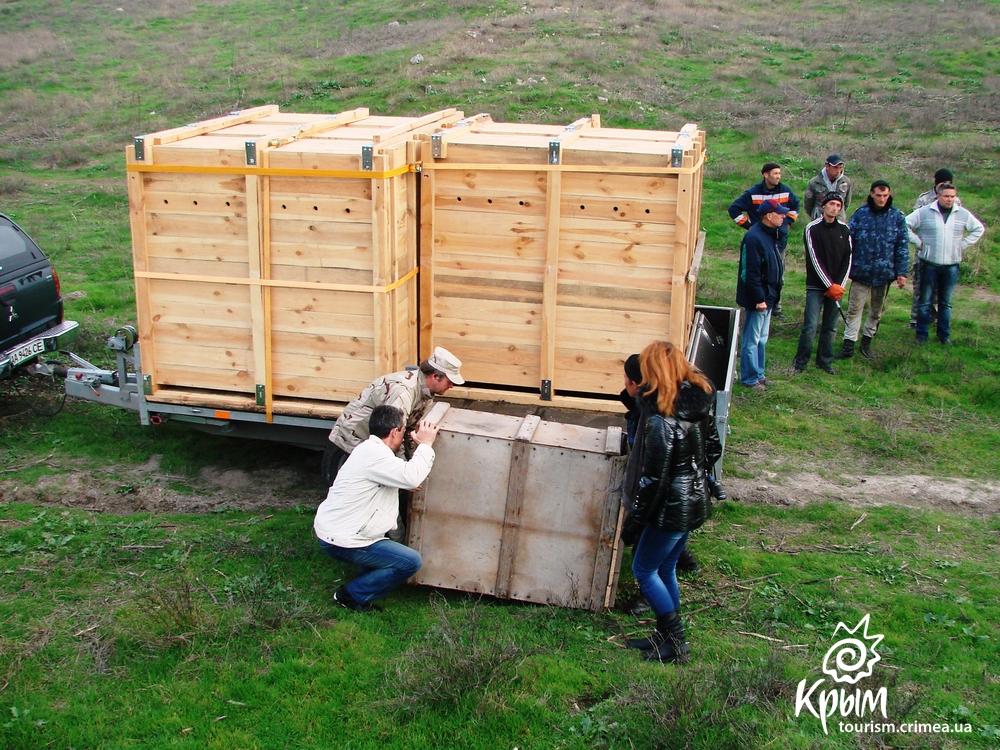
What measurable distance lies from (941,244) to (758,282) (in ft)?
8.88

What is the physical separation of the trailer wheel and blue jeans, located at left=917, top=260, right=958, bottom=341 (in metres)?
8.10

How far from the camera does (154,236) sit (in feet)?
25.1

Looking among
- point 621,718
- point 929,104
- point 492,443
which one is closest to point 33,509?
point 492,443

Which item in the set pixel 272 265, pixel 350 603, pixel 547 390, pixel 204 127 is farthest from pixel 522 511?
pixel 204 127

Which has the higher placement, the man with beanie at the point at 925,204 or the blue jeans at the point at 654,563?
the man with beanie at the point at 925,204

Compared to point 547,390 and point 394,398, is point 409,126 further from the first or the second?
point 394,398

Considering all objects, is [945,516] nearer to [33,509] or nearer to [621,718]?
[621,718]

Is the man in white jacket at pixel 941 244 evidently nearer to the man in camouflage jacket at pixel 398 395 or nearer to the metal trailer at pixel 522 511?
the metal trailer at pixel 522 511

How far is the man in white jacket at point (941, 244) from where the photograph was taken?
11375 millimetres

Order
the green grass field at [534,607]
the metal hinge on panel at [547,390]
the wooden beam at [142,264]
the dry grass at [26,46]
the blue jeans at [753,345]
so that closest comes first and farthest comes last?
the green grass field at [534,607], the wooden beam at [142,264], the metal hinge on panel at [547,390], the blue jeans at [753,345], the dry grass at [26,46]

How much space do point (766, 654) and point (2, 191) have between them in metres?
18.2

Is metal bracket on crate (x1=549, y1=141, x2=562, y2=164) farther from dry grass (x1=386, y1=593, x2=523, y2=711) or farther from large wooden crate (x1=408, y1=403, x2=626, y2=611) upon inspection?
dry grass (x1=386, y1=593, x2=523, y2=711)

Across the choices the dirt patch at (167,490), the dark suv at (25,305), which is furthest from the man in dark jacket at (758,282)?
the dark suv at (25,305)

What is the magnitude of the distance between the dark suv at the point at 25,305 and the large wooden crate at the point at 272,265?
2.34 meters
